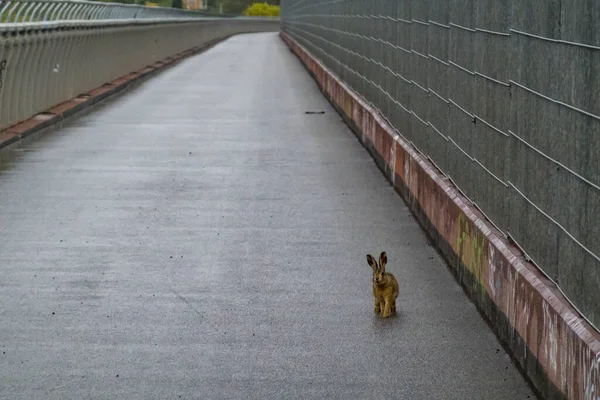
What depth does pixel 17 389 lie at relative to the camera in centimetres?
720

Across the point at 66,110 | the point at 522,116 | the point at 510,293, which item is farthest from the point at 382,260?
the point at 66,110

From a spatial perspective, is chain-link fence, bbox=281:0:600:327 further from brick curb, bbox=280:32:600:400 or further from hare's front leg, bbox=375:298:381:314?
hare's front leg, bbox=375:298:381:314

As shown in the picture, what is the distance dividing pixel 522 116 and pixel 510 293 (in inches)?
41.1

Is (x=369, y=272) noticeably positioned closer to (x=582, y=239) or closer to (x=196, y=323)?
(x=196, y=323)

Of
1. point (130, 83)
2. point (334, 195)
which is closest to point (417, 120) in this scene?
point (334, 195)

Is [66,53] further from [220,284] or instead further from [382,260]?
[382,260]

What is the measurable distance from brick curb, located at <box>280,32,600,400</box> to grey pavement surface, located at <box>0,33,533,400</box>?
0.15 metres

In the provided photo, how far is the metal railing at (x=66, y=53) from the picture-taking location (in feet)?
66.8

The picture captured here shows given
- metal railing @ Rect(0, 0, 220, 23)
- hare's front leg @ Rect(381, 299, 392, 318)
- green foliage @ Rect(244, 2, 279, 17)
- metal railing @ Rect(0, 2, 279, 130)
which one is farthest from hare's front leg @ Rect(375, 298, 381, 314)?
green foliage @ Rect(244, 2, 279, 17)

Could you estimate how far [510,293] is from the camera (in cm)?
784

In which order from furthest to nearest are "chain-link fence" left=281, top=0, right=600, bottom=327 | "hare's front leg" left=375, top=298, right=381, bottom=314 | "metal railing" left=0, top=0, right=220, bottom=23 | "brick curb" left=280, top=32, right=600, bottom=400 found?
"metal railing" left=0, top=0, right=220, bottom=23 → "hare's front leg" left=375, top=298, right=381, bottom=314 → "chain-link fence" left=281, top=0, right=600, bottom=327 → "brick curb" left=280, top=32, right=600, bottom=400

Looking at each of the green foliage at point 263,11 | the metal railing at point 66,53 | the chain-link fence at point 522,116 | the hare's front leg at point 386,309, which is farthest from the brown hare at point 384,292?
the green foliage at point 263,11

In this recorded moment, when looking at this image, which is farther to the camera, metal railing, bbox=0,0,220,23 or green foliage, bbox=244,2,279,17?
green foliage, bbox=244,2,279,17

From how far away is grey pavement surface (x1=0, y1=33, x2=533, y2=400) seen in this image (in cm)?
743
